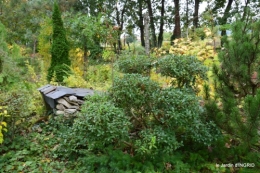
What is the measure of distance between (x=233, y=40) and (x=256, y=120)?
0.92 m

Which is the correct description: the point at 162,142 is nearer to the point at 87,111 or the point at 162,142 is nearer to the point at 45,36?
the point at 87,111

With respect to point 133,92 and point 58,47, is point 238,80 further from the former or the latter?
point 58,47

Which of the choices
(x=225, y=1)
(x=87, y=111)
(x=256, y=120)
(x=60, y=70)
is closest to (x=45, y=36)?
(x=60, y=70)

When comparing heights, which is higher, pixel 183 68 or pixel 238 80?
pixel 183 68

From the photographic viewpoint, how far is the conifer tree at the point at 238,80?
220 centimetres

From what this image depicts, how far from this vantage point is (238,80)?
2.50 meters

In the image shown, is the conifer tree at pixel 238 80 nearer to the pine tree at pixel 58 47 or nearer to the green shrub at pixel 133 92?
the green shrub at pixel 133 92

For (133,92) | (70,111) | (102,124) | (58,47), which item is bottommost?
(70,111)

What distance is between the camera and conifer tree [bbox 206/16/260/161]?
220cm

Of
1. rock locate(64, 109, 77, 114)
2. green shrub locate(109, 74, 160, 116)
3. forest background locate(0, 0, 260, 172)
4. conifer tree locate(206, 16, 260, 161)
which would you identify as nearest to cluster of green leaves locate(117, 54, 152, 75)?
forest background locate(0, 0, 260, 172)

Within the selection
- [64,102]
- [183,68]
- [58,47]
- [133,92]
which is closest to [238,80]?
[183,68]

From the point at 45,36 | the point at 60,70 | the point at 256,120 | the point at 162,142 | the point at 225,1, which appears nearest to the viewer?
the point at 256,120

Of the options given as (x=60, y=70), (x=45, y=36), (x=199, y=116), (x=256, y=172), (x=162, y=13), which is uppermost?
(x=162, y=13)

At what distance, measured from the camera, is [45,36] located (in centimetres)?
692
